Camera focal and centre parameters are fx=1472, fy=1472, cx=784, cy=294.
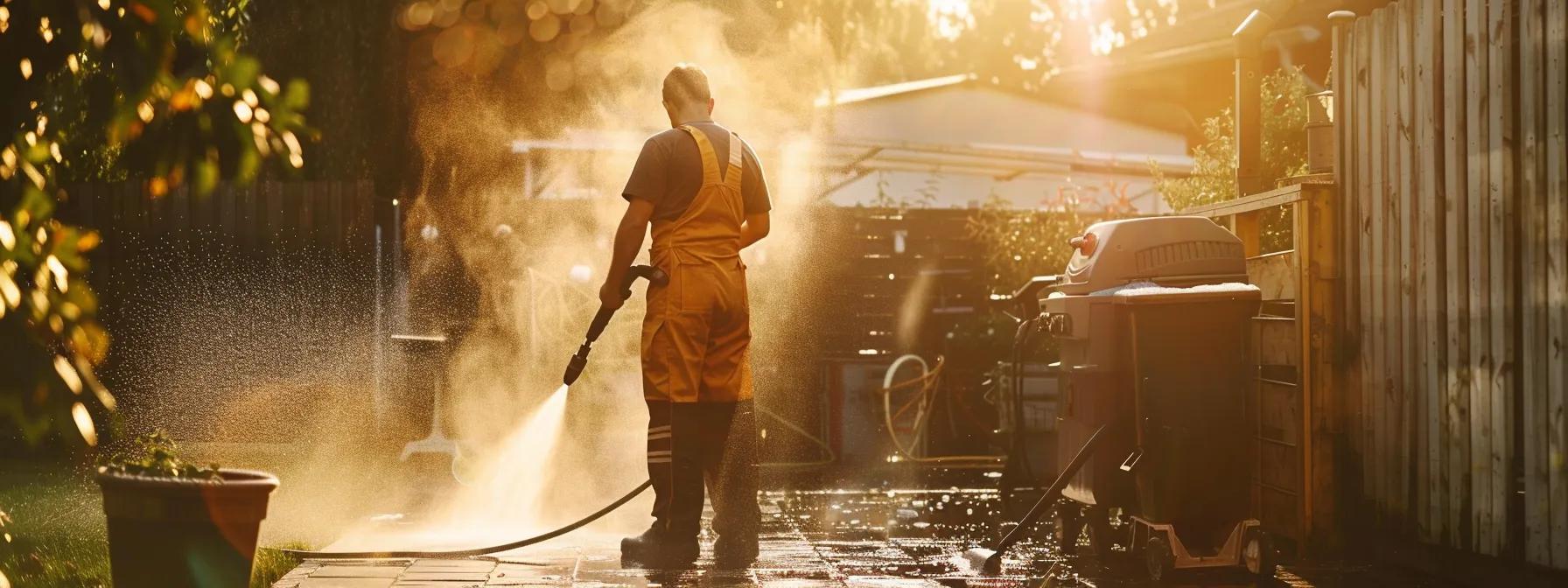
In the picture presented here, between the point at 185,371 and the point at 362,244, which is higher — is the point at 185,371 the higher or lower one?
the lower one

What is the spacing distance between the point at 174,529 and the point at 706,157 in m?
2.56

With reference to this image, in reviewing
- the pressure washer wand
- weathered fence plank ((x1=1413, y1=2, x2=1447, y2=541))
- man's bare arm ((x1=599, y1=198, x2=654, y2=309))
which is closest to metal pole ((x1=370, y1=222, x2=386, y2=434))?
the pressure washer wand

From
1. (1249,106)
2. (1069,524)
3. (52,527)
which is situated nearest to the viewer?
(1069,524)

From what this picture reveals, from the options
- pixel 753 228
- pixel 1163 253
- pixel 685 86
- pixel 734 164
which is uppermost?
pixel 685 86

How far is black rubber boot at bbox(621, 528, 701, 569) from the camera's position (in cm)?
568

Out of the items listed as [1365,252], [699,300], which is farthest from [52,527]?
[1365,252]

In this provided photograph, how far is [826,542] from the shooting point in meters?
6.47

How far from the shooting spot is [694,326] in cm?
571

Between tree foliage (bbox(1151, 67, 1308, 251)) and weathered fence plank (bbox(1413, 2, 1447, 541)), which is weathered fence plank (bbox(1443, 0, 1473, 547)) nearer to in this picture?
weathered fence plank (bbox(1413, 2, 1447, 541))

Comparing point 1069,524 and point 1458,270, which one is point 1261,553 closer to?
point 1069,524

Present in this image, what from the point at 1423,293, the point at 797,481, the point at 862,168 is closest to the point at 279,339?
the point at 797,481

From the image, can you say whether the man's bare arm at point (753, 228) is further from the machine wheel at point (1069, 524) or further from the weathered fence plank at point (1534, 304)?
the weathered fence plank at point (1534, 304)

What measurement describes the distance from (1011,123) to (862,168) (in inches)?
122

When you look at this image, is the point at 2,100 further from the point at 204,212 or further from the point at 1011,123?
the point at 1011,123
